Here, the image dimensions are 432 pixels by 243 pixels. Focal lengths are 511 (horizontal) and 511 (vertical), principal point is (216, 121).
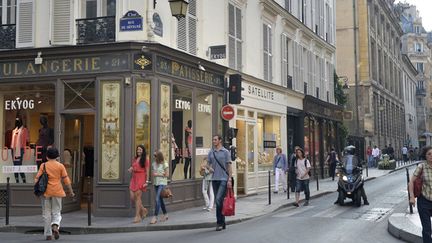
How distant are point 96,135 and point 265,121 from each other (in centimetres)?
954

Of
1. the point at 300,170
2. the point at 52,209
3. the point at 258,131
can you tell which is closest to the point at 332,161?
the point at 258,131

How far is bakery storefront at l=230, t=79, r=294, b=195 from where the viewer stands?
1859 centimetres

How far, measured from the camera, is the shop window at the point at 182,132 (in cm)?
1454

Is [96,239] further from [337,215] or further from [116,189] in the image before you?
[337,215]

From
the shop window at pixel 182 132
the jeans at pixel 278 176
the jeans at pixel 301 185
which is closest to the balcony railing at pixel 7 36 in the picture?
the shop window at pixel 182 132

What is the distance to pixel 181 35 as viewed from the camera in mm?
14703

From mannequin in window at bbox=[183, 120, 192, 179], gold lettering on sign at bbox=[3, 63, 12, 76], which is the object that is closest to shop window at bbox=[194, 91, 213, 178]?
mannequin in window at bbox=[183, 120, 192, 179]

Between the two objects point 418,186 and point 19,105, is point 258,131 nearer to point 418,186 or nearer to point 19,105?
point 19,105

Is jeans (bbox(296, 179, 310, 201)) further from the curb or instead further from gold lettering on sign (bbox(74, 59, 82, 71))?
gold lettering on sign (bbox(74, 59, 82, 71))

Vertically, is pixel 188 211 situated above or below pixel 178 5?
below

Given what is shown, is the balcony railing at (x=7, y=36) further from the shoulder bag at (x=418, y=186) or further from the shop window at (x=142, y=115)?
the shoulder bag at (x=418, y=186)

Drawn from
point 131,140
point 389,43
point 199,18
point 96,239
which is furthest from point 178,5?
point 389,43

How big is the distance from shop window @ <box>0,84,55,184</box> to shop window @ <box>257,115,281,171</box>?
8.88 m

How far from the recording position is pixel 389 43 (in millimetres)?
64500
